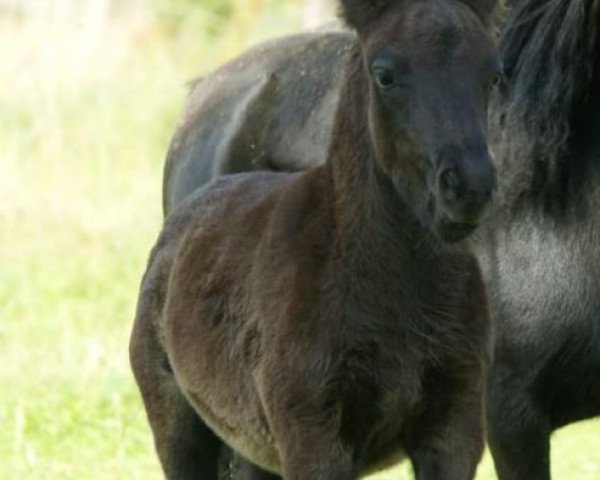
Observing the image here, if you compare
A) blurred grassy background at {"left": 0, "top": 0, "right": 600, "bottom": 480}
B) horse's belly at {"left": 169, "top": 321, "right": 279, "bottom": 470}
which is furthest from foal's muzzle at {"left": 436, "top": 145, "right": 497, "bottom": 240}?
blurred grassy background at {"left": 0, "top": 0, "right": 600, "bottom": 480}

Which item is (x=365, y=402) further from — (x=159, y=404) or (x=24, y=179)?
(x=24, y=179)

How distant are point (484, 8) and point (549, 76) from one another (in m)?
1.47

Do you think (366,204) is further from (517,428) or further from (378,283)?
(517,428)

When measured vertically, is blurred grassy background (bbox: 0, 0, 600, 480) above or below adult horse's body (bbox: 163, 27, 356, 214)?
below

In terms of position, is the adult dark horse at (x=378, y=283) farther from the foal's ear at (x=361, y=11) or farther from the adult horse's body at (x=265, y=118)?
the adult horse's body at (x=265, y=118)

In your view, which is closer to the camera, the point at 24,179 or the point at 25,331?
the point at 25,331

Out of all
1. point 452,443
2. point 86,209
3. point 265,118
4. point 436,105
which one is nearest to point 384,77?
point 436,105

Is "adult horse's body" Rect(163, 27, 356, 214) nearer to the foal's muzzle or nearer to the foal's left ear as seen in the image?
the foal's left ear

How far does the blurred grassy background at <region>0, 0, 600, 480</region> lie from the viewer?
26.9 feet

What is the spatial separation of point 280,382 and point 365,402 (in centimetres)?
23

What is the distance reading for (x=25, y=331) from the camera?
10.2 metres

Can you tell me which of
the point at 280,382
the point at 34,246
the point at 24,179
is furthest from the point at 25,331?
the point at 280,382

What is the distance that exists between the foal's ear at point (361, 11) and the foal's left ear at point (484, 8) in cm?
20

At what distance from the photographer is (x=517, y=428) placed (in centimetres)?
590
